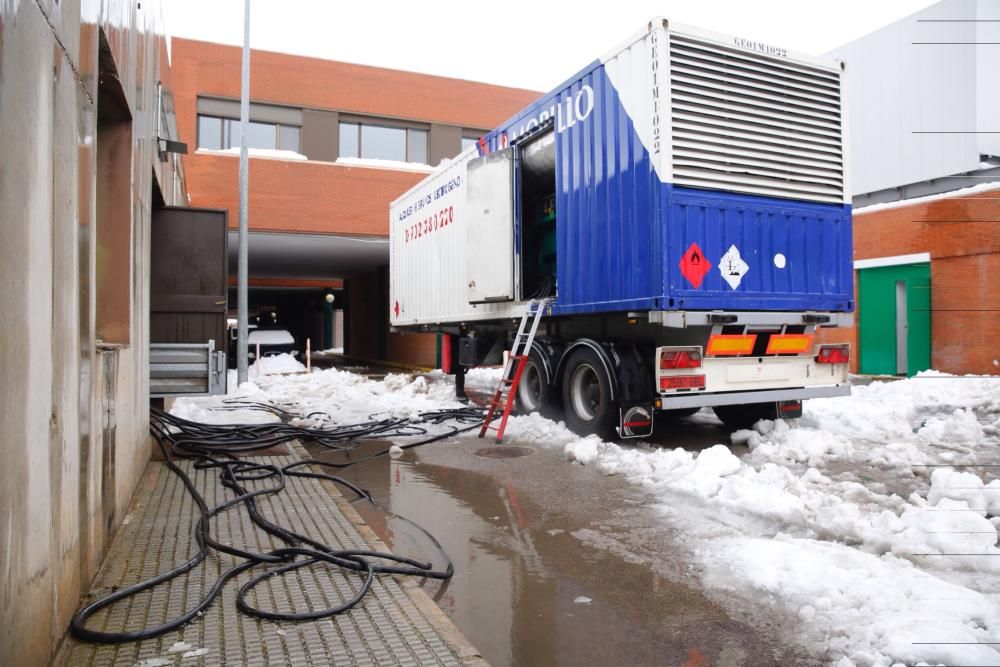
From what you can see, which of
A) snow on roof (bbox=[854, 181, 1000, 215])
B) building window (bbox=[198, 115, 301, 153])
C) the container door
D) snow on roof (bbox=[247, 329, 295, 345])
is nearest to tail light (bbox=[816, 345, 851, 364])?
the container door

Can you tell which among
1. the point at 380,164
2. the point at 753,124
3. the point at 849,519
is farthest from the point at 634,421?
the point at 380,164

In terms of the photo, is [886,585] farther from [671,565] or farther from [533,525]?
[533,525]

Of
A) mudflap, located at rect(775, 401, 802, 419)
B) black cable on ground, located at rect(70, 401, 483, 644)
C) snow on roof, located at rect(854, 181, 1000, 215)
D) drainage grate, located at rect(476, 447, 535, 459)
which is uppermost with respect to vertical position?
snow on roof, located at rect(854, 181, 1000, 215)

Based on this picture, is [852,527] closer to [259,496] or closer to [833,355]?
[259,496]

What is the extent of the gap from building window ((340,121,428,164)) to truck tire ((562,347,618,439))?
47.3 feet

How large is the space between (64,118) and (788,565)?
385cm

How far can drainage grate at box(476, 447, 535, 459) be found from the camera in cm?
689

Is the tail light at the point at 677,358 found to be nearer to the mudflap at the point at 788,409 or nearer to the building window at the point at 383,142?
the mudflap at the point at 788,409

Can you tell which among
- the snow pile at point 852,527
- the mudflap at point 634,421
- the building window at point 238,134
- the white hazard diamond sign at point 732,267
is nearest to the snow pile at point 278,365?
the building window at point 238,134

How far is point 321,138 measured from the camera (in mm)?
19578

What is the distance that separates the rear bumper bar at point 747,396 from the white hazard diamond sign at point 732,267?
3.74ft

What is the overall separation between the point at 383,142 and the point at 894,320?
47.8 feet

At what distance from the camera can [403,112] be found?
813 inches

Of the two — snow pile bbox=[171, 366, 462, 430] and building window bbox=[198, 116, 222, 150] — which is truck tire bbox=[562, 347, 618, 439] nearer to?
snow pile bbox=[171, 366, 462, 430]
